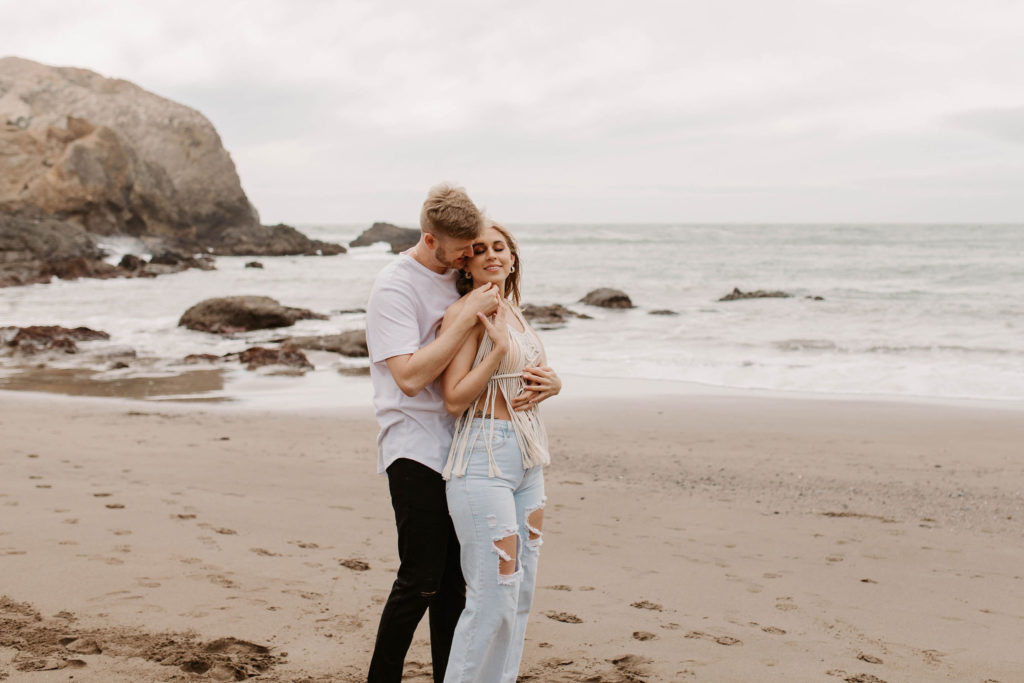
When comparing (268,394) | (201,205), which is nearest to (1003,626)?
(268,394)

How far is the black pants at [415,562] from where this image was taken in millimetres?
2715

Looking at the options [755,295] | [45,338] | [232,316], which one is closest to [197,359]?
[45,338]

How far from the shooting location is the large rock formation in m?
45.3

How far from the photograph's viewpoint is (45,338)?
1499 cm

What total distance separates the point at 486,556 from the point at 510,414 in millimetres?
438

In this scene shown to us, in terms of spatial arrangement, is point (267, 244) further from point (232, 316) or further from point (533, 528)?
point (533, 528)

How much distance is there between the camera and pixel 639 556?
16.7 ft

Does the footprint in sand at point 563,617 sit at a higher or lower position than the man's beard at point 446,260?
lower

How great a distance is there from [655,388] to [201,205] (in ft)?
167

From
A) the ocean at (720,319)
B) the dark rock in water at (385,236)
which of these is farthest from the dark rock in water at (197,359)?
the dark rock in water at (385,236)

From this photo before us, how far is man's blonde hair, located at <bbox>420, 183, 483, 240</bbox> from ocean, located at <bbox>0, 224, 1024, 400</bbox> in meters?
9.00

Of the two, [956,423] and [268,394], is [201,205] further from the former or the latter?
[956,423]

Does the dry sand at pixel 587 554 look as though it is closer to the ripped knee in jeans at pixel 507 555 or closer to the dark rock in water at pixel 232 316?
the ripped knee in jeans at pixel 507 555

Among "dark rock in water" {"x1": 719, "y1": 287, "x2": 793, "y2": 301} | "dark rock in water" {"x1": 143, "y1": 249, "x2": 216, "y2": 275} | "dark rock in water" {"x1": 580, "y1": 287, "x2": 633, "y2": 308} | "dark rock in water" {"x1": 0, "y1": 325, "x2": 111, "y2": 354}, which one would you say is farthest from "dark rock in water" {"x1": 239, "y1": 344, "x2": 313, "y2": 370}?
"dark rock in water" {"x1": 143, "y1": 249, "x2": 216, "y2": 275}
